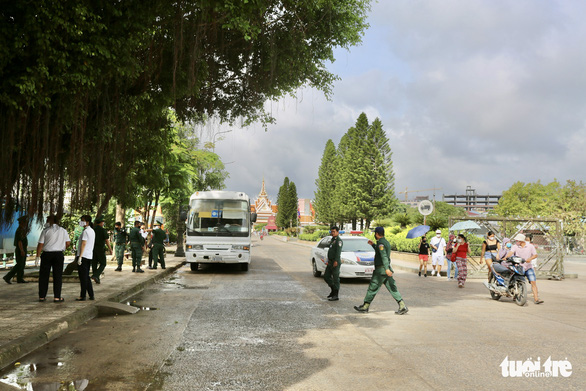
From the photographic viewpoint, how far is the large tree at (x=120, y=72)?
6688 millimetres

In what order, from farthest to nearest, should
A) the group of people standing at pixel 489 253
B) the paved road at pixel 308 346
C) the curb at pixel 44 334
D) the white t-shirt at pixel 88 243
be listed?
the group of people standing at pixel 489 253, the white t-shirt at pixel 88 243, the curb at pixel 44 334, the paved road at pixel 308 346

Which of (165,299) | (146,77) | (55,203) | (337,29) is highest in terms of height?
(337,29)

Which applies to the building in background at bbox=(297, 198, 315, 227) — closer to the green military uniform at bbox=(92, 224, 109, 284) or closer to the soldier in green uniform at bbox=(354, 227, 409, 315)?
the green military uniform at bbox=(92, 224, 109, 284)

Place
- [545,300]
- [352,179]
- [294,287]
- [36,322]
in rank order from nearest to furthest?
1. [36,322]
2. [545,300]
3. [294,287]
4. [352,179]

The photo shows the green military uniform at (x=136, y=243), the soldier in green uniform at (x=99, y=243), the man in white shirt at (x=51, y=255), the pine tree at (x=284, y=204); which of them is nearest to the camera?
the man in white shirt at (x=51, y=255)

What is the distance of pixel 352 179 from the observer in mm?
64688

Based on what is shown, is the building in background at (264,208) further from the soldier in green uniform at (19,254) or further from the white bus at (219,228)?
the soldier in green uniform at (19,254)

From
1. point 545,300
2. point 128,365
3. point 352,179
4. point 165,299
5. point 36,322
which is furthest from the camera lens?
point 352,179

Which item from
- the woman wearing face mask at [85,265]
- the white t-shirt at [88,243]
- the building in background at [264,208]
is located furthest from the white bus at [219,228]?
the building in background at [264,208]

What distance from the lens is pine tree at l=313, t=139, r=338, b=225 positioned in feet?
267

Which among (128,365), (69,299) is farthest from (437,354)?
(69,299)

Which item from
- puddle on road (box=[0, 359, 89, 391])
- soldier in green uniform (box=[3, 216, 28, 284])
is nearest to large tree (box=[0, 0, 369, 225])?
soldier in green uniform (box=[3, 216, 28, 284])

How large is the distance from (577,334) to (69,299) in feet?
31.3

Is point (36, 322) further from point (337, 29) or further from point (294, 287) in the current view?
point (337, 29)
